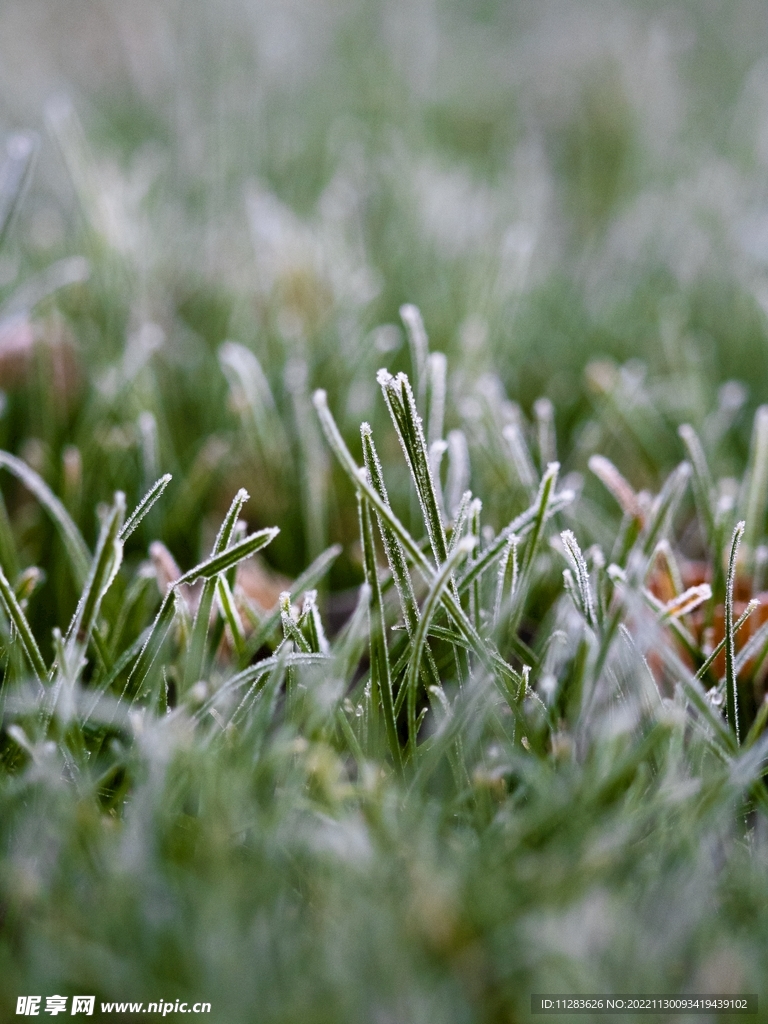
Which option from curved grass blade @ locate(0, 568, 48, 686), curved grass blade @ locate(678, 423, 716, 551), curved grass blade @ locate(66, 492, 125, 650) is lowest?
curved grass blade @ locate(0, 568, 48, 686)

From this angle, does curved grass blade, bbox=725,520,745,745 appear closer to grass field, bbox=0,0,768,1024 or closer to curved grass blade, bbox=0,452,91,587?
grass field, bbox=0,0,768,1024

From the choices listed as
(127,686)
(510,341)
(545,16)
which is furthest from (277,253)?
(545,16)

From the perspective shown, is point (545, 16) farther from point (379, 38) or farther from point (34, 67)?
point (34, 67)

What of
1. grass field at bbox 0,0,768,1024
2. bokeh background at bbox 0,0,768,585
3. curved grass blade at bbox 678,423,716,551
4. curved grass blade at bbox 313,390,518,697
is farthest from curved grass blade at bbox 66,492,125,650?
curved grass blade at bbox 678,423,716,551

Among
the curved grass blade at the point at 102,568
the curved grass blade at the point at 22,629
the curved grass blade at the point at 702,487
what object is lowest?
the curved grass blade at the point at 22,629

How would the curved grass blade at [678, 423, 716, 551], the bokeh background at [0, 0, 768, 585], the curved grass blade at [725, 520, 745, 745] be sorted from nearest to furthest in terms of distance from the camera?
the curved grass blade at [725, 520, 745, 745] → the curved grass blade at [678, 423, 716, 551] → the bokeh background at [0, 0, 768, 585]

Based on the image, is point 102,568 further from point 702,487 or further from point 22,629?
point 702,487

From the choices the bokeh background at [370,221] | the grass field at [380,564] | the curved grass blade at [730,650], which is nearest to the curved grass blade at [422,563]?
the grass field at [380,564]

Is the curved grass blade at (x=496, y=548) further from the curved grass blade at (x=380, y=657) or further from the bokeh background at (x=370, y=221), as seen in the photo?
the bokeh background at (x=370, y=221)
